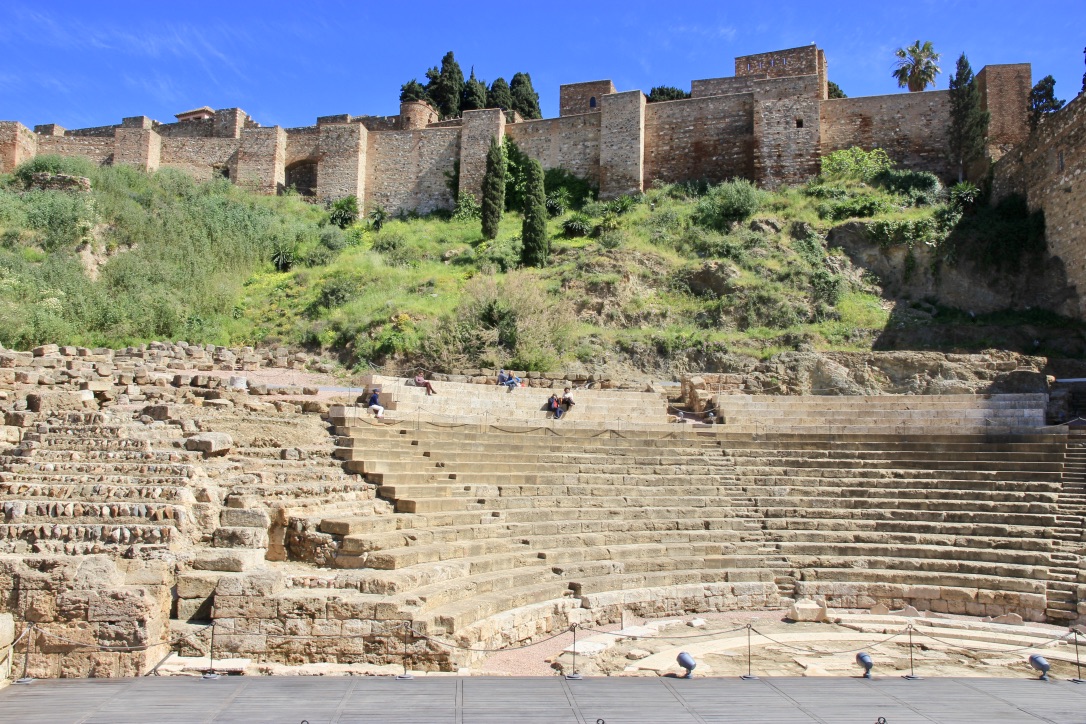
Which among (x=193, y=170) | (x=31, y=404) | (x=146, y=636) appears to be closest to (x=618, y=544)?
(x=146, y=636)

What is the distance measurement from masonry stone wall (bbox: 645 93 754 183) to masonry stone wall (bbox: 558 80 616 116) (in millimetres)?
3385

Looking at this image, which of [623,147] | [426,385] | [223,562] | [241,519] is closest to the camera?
[223,562]

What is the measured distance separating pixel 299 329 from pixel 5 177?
15.8m

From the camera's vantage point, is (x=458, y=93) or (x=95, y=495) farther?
(x=458, y=93)

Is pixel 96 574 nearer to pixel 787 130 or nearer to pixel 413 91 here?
pixel 787 130

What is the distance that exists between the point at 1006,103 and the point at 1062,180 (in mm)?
6572

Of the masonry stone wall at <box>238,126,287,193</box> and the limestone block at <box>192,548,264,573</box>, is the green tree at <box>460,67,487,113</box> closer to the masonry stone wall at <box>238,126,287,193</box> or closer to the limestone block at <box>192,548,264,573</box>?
the masonry stone wall at <box>238,126,287,193</box>

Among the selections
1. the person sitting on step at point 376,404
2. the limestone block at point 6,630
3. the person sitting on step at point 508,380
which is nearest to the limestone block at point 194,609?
the limestone block at point 6,630

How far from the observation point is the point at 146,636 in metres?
6.15

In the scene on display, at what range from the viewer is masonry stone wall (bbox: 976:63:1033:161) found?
24016 millimetres

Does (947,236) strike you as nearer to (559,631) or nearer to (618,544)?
(618,544)

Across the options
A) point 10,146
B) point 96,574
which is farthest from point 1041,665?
point 10,146

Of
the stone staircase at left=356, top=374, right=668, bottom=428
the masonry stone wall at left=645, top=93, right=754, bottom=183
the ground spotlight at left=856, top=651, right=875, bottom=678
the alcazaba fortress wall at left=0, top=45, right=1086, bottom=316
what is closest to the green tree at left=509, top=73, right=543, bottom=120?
the alcazaba fortress wall at left=0, top=45, right=1086, bottom=316

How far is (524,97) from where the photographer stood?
42.6 metres
